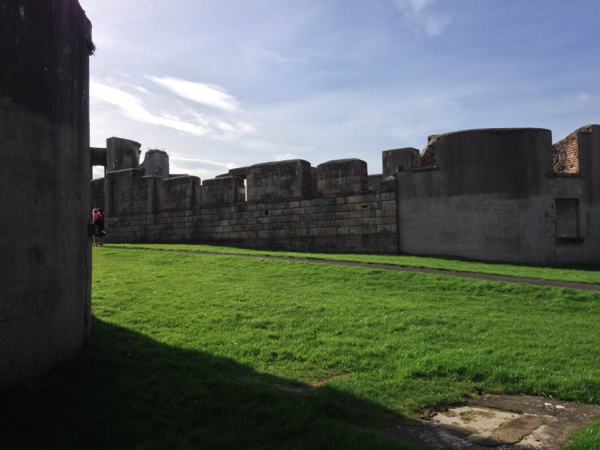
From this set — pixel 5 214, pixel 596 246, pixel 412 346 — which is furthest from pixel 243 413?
pixel 596 246

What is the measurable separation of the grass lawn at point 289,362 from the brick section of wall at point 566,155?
8.46m

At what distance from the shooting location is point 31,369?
179 inches

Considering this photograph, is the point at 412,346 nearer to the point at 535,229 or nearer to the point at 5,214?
the point at 5,214

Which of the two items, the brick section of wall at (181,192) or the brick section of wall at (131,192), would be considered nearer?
the brick section of wall at (181,192)

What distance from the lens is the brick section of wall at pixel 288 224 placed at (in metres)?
18.4

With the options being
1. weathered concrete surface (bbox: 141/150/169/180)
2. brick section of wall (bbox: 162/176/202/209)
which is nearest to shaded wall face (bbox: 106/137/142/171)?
weathered concrete surface (bbox: 141/150/169/180)

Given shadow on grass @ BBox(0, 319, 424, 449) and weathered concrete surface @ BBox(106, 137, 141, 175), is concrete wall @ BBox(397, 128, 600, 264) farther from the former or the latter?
weathered concrete surface @ BBox(106, 137, 141, 175)

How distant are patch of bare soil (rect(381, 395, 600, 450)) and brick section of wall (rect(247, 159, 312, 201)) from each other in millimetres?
15219

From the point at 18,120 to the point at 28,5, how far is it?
109 centimetres

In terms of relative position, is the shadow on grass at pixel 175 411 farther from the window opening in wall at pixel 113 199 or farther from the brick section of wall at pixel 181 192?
the window opening in wall at pixel 113 199

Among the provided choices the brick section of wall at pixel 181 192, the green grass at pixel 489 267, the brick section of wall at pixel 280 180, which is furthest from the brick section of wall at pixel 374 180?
the brick section of wall at pixel 181 192

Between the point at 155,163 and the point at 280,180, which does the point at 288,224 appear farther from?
the point at 155,163

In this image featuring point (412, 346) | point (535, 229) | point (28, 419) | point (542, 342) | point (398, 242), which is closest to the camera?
point (28, 419)

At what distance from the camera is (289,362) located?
5996 millimetres
